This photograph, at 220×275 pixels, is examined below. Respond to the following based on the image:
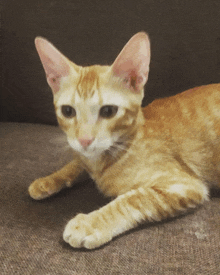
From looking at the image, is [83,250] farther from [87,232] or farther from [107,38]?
[107,38]

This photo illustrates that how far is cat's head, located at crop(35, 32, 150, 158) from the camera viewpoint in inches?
29.1

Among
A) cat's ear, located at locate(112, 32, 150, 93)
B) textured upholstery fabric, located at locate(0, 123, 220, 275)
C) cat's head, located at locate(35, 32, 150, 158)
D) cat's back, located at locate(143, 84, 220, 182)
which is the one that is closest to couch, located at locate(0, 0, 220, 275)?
textured upholstery fabric, located at locate(0, 123, 220, 275)

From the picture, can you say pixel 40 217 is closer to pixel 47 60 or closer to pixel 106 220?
pixel 106 220

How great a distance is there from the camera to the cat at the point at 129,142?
716 millimetres

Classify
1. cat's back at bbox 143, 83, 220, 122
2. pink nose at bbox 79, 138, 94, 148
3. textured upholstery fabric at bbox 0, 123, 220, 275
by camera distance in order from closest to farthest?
textured upholstery fabric at bbox 0, 123, 220, 275 → pink nose at bbox 79, 138, 94, 148 → cat's back at bbox 143, 83, 220, 122

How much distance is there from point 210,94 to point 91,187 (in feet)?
1.78

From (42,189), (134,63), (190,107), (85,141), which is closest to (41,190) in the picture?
(42,189)

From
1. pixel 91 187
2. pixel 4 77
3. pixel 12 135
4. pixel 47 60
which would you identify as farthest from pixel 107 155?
pixel 4 77

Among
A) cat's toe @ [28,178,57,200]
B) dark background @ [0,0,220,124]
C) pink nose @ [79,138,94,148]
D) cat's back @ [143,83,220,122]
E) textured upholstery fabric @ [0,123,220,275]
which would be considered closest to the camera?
textured upholstery fabric @ [0,123,220,275]

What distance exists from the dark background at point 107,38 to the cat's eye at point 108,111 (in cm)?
57

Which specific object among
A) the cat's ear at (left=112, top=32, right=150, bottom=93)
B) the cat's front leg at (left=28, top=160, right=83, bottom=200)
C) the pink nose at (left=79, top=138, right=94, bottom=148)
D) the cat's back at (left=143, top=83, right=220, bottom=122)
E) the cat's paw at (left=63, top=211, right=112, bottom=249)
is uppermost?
the cat's ear at (left=112, top=32, right=150, bottom=93)

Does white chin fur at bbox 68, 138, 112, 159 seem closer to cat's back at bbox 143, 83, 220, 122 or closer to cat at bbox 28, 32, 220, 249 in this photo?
cat at bbox 28, 32, 220, 249

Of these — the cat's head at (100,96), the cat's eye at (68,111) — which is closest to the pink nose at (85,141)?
the cat's head at (100,96)

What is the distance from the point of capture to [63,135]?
3.88 ft
